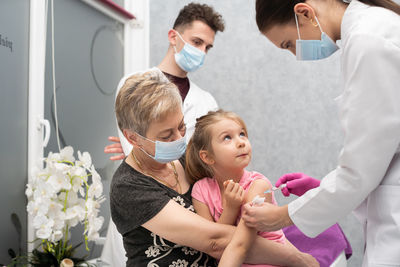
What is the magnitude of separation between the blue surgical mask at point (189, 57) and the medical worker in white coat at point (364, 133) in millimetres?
1275

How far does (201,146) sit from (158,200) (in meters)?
0.37

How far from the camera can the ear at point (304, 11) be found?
3.83 feet

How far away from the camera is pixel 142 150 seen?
53.1 inches

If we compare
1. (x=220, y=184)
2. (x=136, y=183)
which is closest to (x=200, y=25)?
(x=220, y=184)

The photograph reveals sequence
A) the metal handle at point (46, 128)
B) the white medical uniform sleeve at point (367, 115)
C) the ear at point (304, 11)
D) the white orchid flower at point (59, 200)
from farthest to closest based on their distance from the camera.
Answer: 1. the metal handle at point (46, 128)
2. the white orchid flower at point (59, 200)
3. the ear at point (304, 11)
4. the white medical uniform sleeve at point (367, 115)

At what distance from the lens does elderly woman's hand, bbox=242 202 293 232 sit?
1172mm

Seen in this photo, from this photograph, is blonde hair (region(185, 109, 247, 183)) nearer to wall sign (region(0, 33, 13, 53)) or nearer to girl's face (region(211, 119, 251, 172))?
girl's face (region(211, 119, 251, 172))

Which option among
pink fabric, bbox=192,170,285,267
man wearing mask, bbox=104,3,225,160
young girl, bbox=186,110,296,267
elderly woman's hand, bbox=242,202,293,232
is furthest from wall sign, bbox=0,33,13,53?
elderly woman's hand, bbox=242,202,293,232

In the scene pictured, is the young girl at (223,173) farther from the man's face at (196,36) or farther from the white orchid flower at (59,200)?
the man's face at (196,36)

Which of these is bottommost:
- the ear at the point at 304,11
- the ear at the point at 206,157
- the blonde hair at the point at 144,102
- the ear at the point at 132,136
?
the ear at the point at 206,157

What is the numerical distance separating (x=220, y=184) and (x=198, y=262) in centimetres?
30

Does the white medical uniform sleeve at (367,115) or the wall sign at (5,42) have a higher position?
the wall sign at (5,42)

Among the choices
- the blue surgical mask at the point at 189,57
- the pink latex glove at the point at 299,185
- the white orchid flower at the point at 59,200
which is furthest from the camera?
the blue surgical mask at the point at 189,57

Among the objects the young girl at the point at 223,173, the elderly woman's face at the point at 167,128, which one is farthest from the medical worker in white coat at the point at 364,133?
the elderly woman's face at the point at 167,128
